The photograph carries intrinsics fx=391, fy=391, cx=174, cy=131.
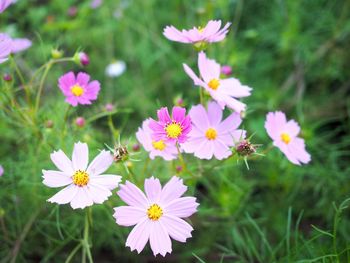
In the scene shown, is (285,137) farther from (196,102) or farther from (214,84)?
(196,102)

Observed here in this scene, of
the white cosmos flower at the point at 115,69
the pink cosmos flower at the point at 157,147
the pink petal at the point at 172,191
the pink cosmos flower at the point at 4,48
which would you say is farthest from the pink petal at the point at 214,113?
the white cosmos flower at the point at 115,69

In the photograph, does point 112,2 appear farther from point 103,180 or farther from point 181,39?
point 103,180

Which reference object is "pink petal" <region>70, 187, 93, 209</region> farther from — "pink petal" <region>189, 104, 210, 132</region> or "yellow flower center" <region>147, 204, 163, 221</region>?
"pink petal" <region>189, 104, 210, 132</region>

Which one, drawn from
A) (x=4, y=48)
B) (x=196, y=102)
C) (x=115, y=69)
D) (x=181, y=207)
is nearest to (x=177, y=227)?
(x=181, y=207)

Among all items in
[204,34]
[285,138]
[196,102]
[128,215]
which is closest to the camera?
[128,215]

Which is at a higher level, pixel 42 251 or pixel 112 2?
pixel 112 2

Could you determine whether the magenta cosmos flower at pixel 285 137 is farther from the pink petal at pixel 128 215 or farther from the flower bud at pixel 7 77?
the flower bud at pixel 7 77

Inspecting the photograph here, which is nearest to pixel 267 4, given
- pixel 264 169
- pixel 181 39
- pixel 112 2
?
pixel 112 2
